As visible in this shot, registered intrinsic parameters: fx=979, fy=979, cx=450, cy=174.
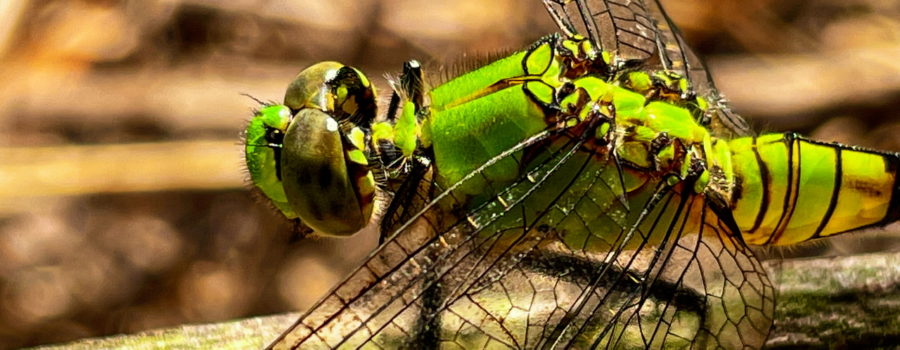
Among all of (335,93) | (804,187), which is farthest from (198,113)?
(804,187)

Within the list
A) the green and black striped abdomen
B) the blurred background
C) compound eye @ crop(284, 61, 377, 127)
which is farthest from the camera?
the blurred background

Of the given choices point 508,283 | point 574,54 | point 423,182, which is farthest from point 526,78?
point 508,283

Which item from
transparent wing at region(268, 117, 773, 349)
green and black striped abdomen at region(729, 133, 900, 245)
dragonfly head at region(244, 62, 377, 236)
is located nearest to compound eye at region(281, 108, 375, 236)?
dragonfly head at region(244, 62, 377, 236)

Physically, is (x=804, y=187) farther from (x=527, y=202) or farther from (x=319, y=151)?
(x=319, y=151)

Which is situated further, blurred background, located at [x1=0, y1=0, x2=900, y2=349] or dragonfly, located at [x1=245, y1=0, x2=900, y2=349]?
blurred background, located at [x1=0, y1=0, x2=900, y2=349]

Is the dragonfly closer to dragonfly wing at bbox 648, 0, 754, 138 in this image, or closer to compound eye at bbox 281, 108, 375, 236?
compound eye at bbox 281, 108, 375, 236

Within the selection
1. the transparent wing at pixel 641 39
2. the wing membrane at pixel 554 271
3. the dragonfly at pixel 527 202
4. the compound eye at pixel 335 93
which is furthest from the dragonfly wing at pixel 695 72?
the compound eye at pixel 335 93

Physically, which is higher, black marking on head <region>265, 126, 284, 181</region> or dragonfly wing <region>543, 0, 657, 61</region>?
dragonfly wing <region>543, 0, 657, 61</region>
